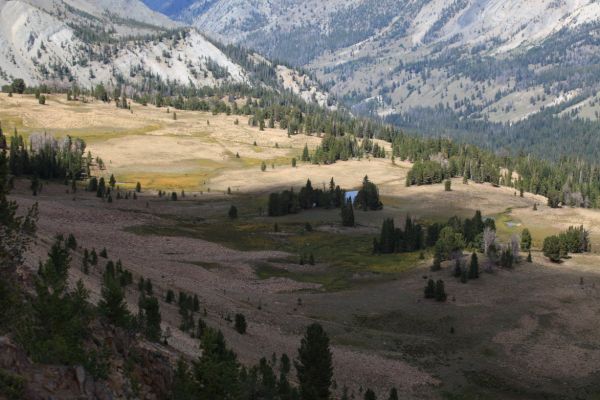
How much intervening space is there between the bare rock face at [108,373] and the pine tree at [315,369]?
9.47 meters

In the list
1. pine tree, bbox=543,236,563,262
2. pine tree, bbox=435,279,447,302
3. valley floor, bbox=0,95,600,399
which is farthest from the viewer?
pine tree, bbox=543,236,563,262

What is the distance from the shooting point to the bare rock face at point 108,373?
23828mm

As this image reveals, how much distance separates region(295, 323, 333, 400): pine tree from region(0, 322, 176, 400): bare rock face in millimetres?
9470

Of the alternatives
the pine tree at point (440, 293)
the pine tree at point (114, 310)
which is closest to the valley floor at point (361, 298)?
the pine tree at point (440, 293)

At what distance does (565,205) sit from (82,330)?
608 ft

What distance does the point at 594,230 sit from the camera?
154 meters

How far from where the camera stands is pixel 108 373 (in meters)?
28.8

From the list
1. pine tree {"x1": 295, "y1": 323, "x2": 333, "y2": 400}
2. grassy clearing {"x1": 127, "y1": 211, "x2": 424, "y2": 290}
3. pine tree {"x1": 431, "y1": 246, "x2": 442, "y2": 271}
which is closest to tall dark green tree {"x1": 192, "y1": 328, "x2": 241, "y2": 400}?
pine tree {"x1": 295, "y1": 323, "x2": 333, "y2": 400}

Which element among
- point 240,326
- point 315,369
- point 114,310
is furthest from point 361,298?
point 114,310

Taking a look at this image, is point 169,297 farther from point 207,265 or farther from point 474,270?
point 474,270

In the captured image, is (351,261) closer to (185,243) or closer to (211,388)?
(185,243)

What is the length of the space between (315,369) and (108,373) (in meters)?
17.9

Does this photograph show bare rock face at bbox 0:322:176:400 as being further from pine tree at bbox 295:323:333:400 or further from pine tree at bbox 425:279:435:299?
pine tree at bbox 425:279:435:299

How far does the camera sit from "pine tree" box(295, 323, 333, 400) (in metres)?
43.0
